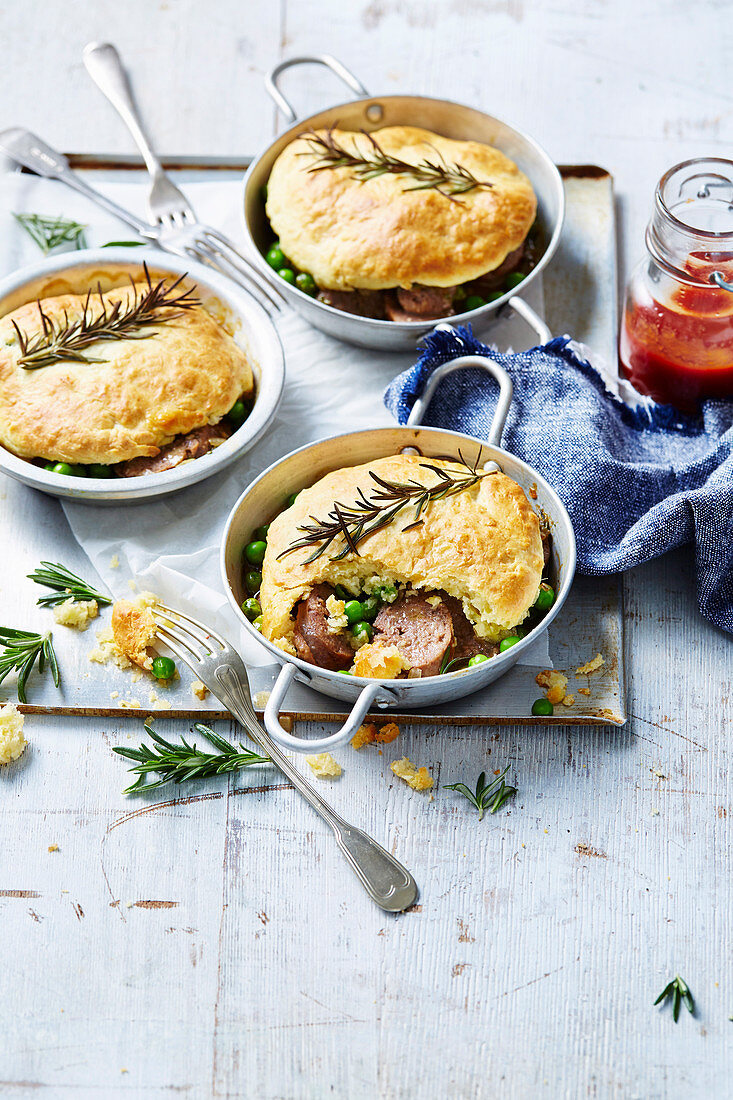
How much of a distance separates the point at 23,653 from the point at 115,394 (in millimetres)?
984

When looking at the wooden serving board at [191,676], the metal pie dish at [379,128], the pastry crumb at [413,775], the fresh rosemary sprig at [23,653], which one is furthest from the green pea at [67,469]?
the pastry crumb at [413,775]

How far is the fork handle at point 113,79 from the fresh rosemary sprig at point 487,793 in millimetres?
3365

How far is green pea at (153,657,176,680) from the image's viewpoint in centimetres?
356

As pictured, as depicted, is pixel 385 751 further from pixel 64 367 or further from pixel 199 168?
pixel 199 168

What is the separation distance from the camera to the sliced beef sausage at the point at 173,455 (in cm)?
389

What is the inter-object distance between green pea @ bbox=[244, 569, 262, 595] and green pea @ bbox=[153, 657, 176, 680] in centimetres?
36

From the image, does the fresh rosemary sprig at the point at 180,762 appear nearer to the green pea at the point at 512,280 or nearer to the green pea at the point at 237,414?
the green pea at the point at 237,414

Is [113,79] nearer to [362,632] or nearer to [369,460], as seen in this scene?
[369,460]

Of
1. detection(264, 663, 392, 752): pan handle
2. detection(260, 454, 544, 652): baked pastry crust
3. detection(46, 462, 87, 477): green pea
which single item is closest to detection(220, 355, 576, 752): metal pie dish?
detection(264, 663, 392, 752): pan handle

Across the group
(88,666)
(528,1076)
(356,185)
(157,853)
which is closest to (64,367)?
(88,666)

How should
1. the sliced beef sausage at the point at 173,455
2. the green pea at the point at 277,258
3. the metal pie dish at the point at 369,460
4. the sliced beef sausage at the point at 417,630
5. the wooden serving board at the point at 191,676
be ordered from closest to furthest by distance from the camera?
the metal pie dish at the point at 369,460
the sliced beef sausage at the point at 417,630
the wooden serving board at the point at 191,676
the sliced beef sausage at the point at 173,455
the green pea at the point at 277,258

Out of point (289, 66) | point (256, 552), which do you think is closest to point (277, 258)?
point (289, 66)

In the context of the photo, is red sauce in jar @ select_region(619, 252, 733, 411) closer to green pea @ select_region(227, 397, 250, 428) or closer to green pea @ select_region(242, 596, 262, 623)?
green pea @ select_region(227, 397, 250, 428)

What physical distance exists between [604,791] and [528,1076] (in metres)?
0.89
